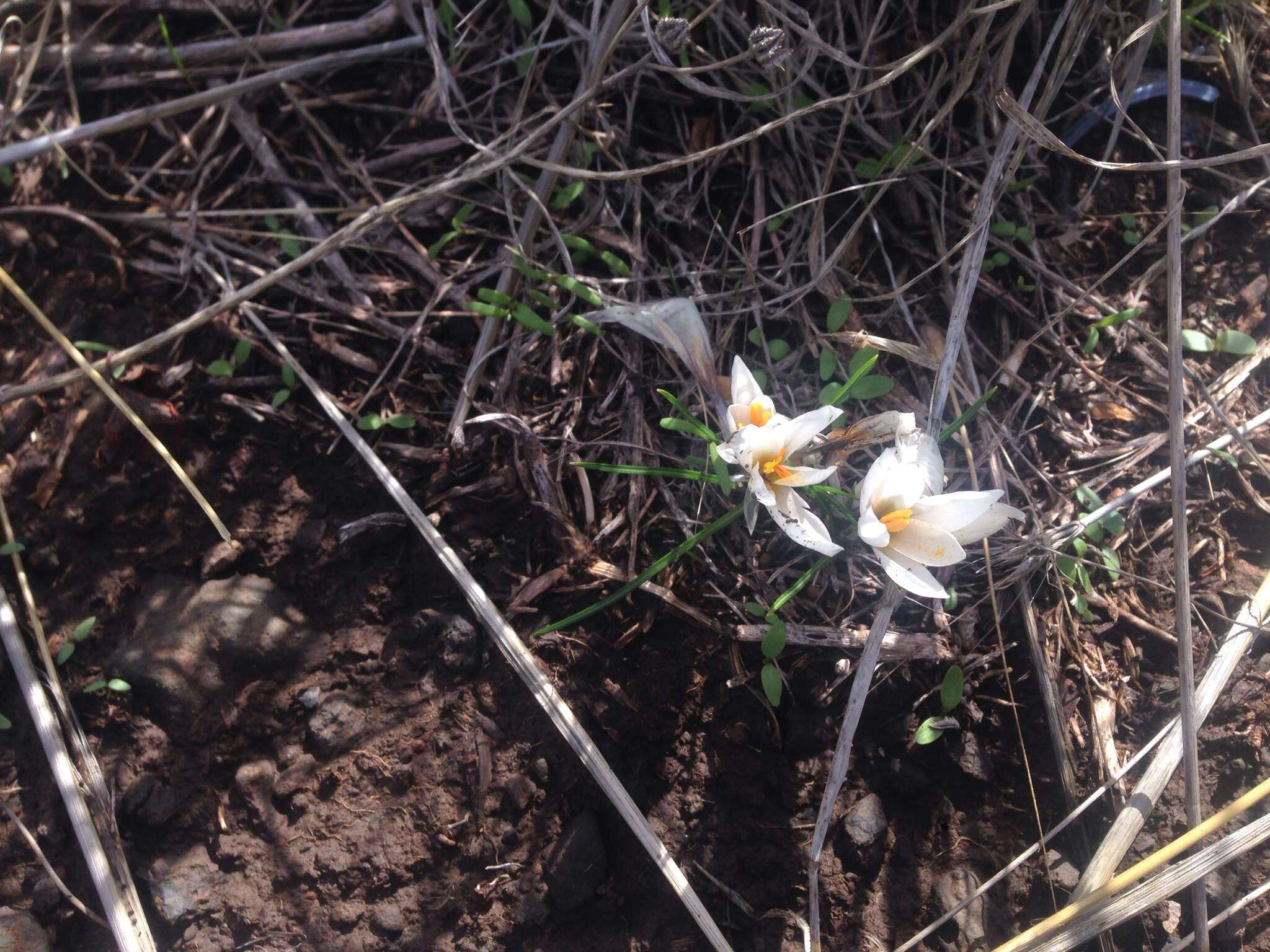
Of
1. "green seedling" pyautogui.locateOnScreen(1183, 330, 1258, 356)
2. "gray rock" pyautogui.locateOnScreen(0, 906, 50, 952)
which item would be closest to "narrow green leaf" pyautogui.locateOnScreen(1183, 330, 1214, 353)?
"green seedling" pyautogui.locateOnScreen(1183, 330, 1258, 356)

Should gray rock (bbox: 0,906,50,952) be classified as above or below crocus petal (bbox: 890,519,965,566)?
below

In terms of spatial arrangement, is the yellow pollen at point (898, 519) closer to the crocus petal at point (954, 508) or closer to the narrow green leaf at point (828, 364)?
the crocus petal at point (954, 508)

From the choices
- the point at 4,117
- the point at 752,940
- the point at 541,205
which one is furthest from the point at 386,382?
the point at 752,940

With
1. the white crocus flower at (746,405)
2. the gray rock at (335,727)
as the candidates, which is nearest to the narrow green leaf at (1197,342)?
the white crocus flower at (746,405)

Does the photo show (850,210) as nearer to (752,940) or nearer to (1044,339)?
(1044,339)

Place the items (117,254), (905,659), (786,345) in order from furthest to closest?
(117,254) → (786,345) → (905,659)

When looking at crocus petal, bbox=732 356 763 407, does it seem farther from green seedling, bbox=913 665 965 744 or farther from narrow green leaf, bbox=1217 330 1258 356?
narrow green leaf, bbox=1217 330 1258 356

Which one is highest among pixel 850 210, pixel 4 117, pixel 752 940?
pixel 4 117
